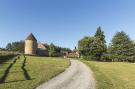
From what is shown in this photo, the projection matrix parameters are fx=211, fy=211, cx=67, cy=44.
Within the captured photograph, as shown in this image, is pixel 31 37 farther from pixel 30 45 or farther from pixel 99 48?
pixel 99 48

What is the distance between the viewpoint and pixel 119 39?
10356 cm

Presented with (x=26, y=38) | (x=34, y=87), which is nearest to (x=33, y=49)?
(x=26, y=38)

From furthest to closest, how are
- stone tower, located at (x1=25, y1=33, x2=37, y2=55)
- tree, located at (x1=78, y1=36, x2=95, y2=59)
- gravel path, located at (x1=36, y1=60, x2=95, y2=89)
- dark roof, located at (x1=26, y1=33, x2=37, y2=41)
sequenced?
dark roof, located at (x1=26, y1=33, x2=37, y2=41) → stone tower, located at (x1=25, y1=33, x2=37, y2=55) → tree, located at (x1=78, y1=36, x2=95, y2=59) → gravel path, located at (x1=36, y1=60, x2=95, y2=89)

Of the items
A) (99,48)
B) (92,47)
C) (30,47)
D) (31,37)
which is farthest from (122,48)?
(31,37)

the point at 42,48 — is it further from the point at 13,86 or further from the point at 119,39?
the point at 13,86

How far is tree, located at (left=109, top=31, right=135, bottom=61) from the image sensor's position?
99.4 m

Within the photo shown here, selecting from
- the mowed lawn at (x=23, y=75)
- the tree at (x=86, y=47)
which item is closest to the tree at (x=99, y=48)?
the tree at (x=86, y=47)

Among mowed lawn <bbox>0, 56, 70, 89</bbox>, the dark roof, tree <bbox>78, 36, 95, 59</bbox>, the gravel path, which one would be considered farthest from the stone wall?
the gravel path

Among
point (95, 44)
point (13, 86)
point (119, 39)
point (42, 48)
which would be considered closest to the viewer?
point (13, 86)


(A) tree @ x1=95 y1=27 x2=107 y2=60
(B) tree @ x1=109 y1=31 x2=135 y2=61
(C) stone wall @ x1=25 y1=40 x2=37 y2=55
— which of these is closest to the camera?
(A) tree @ x1=95 y1=27 x2=107 y2=60

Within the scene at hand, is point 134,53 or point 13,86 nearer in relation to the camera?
point 13,86

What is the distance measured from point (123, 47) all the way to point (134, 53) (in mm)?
5743

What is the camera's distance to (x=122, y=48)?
329ft

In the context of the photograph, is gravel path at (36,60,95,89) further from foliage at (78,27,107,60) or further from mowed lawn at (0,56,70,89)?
foliage at (78,27,107,60)
